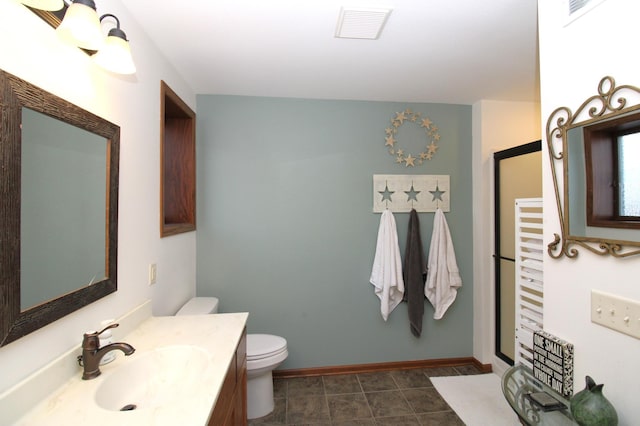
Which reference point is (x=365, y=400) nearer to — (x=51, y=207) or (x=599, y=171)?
(x=599, y=171)

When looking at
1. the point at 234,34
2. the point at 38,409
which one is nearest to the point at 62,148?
the point at 38,409

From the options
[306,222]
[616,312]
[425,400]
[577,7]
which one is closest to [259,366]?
[306,222]

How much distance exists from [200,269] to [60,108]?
1801mm

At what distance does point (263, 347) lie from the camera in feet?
7.41

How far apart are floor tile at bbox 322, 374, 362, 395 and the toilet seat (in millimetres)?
594

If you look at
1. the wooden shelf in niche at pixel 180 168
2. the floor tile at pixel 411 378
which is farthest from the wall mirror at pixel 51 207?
the floor tile at pixel 411 378

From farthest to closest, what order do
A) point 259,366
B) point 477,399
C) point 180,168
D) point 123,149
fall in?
point 180,168 → point 477,399 → point 259,366 → point 123,149

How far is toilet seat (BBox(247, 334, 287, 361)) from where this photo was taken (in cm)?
217

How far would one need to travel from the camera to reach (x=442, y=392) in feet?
8.18

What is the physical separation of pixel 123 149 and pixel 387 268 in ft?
6.90

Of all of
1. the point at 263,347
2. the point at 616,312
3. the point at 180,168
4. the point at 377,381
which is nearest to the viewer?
the point at 616,312

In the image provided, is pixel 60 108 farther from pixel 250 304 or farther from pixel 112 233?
pixel 250 304

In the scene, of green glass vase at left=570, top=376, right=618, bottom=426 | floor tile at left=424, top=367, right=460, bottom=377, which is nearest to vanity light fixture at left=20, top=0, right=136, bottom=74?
green glass vase at left=570, top=376, right=618, bottom=426

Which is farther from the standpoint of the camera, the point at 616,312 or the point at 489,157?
the point at 489,157
